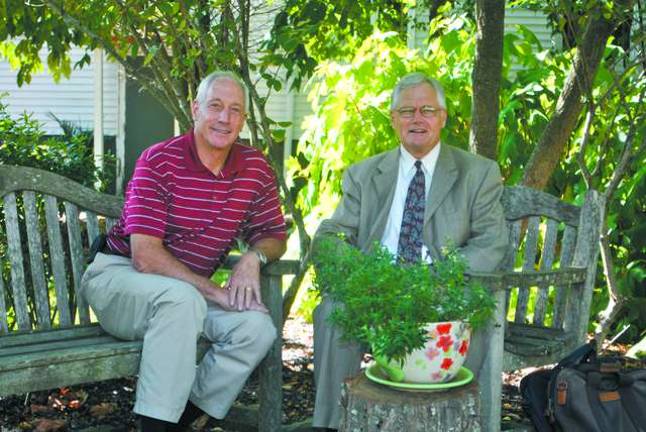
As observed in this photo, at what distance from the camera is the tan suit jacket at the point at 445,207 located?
13.7ft

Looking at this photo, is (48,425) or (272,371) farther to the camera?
(48,425)

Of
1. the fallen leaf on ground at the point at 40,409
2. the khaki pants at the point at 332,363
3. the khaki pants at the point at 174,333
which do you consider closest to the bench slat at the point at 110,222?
the khaki pants at the point at 174,333

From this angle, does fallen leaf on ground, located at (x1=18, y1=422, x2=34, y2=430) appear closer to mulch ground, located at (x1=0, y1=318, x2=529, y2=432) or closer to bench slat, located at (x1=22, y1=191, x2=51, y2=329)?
mulch ground, located at (x1=0, y1=318, x2=529, y2=432)

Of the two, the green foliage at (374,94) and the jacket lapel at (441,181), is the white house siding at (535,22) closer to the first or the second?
the green foliage at (374,94)

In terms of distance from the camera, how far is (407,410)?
3.21 meters

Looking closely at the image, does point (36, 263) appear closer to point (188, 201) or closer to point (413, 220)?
point (188, 201)

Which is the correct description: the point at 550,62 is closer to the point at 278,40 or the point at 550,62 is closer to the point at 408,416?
the point at 278,40

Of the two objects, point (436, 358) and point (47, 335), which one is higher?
point (436, 358)

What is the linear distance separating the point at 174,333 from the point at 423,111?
1471 mm

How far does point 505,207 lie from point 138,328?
1876 millimetres

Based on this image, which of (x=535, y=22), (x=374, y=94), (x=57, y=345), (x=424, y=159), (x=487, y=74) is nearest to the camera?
(x=57, y=345)

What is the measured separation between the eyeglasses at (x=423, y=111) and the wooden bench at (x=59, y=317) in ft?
2.73

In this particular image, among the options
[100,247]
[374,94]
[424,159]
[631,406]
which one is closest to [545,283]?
[631,406]

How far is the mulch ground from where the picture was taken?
4754 mm
